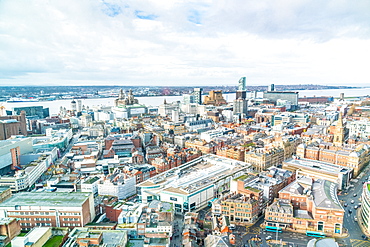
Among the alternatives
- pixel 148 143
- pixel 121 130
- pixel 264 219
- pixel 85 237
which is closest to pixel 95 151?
pixel 148 143

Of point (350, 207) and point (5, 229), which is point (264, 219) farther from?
point (5, 229)

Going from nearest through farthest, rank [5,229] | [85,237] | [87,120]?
[85,237]
[5,229]
[87,120]

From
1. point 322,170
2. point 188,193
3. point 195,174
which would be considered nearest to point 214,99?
point 322,170

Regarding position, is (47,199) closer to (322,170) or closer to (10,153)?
(10,153)

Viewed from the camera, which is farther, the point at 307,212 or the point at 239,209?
the point at 239,209

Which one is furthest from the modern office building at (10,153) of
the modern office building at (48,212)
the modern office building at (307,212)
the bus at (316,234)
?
the bus at (316,234)

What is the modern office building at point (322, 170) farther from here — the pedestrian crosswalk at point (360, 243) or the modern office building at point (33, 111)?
the modern office building at point (33, 111)

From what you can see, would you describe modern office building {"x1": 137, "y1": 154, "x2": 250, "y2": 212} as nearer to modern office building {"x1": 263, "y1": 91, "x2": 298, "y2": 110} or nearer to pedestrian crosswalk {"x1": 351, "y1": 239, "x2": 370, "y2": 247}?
pedestrian crosswalk {"x1": 351, "y1": 239, "x2": 370, "y2": 247}

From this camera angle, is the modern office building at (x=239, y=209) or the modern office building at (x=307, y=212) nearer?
the modern office building at (x=307, y=212)
